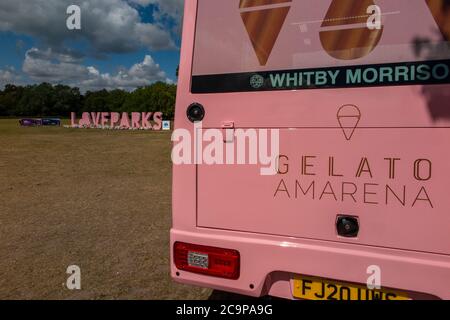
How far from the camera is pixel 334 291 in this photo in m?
2.31

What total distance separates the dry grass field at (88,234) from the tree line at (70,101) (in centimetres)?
8372

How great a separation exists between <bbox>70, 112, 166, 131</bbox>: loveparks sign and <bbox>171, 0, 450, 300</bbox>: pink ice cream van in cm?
3309

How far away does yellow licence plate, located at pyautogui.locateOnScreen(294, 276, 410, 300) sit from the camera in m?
2.18

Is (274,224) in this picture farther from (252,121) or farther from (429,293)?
(429,293)

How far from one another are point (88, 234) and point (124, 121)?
32933mm

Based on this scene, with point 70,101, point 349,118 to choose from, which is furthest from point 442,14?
point 70,101

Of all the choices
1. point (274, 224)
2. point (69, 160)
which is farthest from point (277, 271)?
point (69, 160)

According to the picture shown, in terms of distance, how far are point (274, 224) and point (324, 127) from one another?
74cm

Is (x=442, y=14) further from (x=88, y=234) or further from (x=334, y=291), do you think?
(x=88, y=234)

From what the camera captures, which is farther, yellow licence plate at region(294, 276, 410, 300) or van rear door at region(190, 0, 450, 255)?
yellow licence plate at region(294, 276, 410, 300)

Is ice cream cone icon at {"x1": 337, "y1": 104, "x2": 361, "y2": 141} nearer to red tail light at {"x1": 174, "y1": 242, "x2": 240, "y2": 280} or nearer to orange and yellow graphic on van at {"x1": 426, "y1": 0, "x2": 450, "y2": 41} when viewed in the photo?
orange and yellow graphic on van at {"x1": 426, "y1": 0, "x2": 450, "y2": 41}

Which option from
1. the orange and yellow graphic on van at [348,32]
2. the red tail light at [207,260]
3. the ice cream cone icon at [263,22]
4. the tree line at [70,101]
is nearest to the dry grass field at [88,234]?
the red tail light at [207,260]

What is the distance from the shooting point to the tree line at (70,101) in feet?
318
